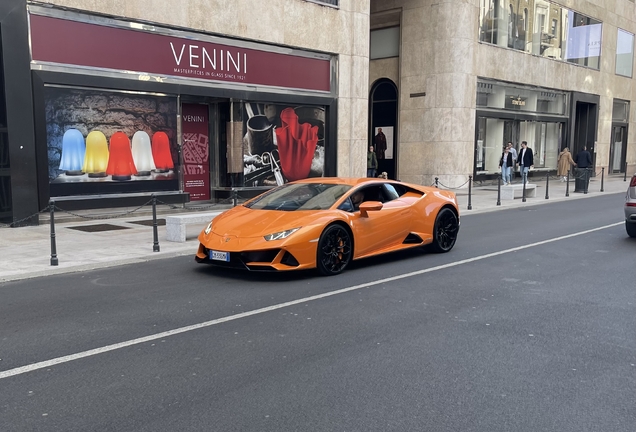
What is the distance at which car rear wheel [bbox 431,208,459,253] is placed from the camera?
33.0 ft

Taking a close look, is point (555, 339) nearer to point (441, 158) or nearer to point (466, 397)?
point (466, 397)

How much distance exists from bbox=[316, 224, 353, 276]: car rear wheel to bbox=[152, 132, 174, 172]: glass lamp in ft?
28.9

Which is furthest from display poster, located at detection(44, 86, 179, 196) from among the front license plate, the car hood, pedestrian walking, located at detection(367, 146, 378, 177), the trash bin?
the trash bin

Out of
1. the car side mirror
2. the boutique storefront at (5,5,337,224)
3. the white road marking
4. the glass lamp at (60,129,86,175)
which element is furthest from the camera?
the glass lamp at (60,129,86,175)

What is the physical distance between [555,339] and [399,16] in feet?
75.2

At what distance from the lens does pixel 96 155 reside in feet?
47.6

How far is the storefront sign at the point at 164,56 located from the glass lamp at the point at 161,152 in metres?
1.50

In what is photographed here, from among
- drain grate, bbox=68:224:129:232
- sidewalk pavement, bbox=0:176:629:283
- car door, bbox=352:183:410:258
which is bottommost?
drain grate, bbox=68:224:129:232

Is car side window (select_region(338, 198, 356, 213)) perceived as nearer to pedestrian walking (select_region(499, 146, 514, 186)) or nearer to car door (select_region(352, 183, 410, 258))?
car door (select_region(352, 183, 410, 258))

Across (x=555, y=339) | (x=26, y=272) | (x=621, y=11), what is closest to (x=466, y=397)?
(x=555, y=339)

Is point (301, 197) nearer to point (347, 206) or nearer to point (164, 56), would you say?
point (347, 206)

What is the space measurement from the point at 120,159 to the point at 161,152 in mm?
1183

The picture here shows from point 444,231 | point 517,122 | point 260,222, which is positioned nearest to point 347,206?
A: point 260,222

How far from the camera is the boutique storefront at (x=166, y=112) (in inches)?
538
